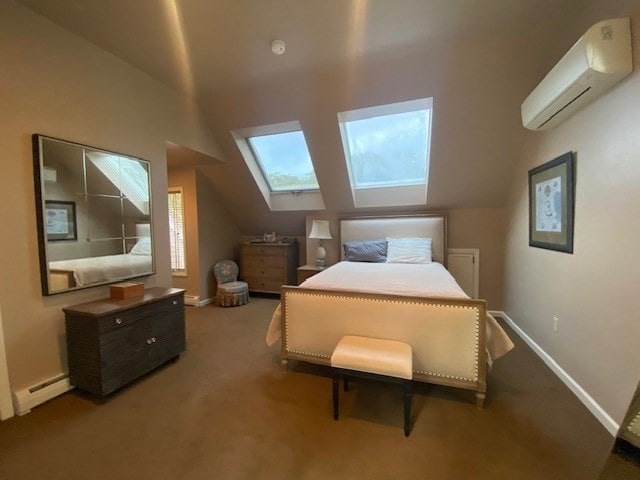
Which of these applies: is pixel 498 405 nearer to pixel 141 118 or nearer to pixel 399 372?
pixel 399 372

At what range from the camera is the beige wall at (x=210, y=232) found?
13.8ft

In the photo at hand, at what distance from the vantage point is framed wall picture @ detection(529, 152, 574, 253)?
2.08 m

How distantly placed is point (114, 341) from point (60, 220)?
39.3 inches

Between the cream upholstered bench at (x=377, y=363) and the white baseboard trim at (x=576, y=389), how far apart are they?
1123 millimetres

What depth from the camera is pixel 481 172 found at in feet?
10.8

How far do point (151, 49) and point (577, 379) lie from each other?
4247mm

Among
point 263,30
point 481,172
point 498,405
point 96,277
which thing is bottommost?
point 498,405

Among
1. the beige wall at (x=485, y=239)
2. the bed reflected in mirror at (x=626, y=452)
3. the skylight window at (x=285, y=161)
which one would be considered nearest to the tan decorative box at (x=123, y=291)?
the skylight window at (x=285, y=161)

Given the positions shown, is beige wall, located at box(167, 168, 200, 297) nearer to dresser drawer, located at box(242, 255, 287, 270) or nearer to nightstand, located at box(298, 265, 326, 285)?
dresser drawer, located at box(242, 255, 287, 270)

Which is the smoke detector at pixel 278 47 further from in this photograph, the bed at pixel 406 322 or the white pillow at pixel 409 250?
the white pillow at pixel 409 250

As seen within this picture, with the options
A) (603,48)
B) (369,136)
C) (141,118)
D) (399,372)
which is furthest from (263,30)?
(399,372)

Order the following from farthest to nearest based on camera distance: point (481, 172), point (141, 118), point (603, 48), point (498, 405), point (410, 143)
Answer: point (410, 143) < point (481, 172) < point (141, 118) < point (498, 405) < point (603, 48)

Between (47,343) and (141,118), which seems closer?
(47,343)

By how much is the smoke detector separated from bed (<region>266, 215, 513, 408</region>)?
2013mm
